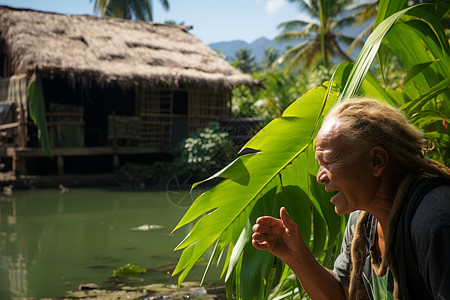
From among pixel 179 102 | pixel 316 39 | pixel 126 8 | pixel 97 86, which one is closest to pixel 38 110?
pixel 97 86

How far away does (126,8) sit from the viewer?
3219 cm

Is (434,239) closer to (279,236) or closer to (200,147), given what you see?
(279,236)

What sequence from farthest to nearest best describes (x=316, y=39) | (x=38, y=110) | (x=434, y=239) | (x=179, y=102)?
(x=316, y=39), (x=179, y=102), (x=38, y=110), (x=434, y=239)

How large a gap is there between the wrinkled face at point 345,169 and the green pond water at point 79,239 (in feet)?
4.96

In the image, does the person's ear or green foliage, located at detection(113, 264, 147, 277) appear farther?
green foliage, located at detection(113, 264, 147, 277)

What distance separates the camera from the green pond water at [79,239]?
5.40m

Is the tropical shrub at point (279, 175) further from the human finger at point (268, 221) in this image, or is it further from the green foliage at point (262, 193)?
the human finger at point (268, 221)

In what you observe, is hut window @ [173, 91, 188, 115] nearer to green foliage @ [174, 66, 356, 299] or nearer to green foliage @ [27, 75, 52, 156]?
green foliage @ [27, 75, 52, 156]

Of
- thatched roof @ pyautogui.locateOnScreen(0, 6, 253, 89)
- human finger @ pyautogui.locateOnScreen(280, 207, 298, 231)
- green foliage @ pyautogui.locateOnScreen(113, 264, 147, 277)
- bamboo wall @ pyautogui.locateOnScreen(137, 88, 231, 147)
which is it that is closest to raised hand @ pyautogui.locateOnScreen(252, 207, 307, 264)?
human finger @ pyautogui.locateOnScreen(280, 207, 298, 231)

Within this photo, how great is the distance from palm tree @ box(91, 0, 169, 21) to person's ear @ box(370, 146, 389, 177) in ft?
100

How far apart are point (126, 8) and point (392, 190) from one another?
32.3 m

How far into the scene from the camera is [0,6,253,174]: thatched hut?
1326 cm

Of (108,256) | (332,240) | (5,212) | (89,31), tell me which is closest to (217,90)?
(89,31)

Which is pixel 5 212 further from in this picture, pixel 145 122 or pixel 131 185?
pixel 145 122
